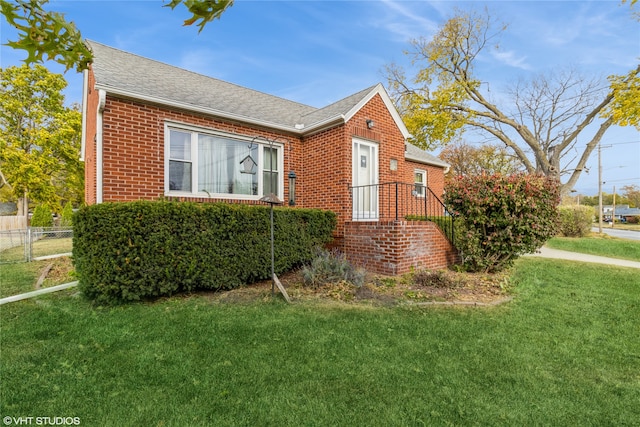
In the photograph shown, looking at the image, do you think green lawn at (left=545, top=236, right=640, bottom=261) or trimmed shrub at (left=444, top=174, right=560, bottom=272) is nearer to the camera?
trimmed shrub at (left=444, top=174, right=560, bottom=272)

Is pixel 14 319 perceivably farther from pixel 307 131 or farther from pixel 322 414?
pixel 307 131

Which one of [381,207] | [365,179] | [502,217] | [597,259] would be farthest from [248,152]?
[597,259]

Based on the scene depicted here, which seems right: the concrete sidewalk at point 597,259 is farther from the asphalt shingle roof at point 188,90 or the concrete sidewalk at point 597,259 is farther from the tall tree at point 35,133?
the tall tree at point 35,133

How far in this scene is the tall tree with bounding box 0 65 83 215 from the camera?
19359 millimetres

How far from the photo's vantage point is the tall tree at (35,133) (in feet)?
63.5

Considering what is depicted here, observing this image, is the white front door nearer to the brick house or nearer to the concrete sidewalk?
the brick house

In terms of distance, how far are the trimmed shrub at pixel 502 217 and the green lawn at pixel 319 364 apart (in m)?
2.11

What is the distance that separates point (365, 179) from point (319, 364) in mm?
6358

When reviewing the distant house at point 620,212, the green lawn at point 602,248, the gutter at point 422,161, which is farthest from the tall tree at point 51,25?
the distant house at point 620,212

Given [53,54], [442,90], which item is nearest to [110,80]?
[53,54]

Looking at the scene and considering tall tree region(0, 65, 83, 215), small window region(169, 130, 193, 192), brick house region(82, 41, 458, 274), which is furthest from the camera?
tall tree region(0, 65, 83, 215)

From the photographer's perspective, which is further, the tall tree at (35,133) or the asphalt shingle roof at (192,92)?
the tall tree at (35,133)

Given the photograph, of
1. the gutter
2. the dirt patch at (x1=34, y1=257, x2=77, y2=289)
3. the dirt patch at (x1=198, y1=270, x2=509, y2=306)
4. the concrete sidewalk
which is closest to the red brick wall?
the dirt patch at (x1=198, y1=270, x2=509, y2=306)

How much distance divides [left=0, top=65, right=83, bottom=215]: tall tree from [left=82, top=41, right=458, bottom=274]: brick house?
14.1 meters
